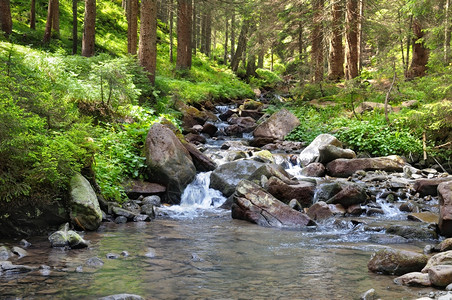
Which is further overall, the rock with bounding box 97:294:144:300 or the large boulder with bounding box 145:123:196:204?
the large boulder with bounding box 145:123:196:204

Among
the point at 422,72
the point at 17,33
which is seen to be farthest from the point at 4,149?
the point at 422,72

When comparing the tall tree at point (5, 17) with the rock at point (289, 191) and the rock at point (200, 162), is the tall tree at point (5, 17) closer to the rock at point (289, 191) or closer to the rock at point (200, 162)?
the rock at point (200, 162)

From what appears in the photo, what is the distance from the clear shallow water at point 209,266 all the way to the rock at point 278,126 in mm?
9998

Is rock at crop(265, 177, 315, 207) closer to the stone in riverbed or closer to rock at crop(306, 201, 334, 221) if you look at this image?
rock at crop(306, 201, 334, 221)

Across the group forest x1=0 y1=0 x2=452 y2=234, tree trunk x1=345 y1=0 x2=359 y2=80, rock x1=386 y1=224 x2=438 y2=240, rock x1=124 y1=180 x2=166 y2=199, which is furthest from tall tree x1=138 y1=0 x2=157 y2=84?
rock x1=386 y1=224 x2=438 y2=240

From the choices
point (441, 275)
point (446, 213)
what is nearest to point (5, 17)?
point (446, 213)

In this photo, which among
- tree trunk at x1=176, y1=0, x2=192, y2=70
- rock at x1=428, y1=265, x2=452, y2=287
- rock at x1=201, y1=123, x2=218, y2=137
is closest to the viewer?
rock at x1=428, y1=265, x2=452, y2=287

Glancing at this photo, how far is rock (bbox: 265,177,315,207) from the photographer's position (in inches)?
398

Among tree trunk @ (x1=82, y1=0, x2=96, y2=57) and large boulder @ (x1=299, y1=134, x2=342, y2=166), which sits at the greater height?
tree trunk @ (x1=82, y1=0, x2=96, y2=57)

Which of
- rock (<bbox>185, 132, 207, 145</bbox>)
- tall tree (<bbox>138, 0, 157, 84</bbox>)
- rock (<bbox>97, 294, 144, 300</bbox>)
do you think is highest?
tall tree (<bbox>138, 0, 157, 84</bbox>)

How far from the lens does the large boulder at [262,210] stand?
8586mm

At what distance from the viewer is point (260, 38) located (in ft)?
90.1

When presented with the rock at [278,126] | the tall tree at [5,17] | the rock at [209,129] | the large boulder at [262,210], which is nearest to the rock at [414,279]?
the large boulder at [262,210]

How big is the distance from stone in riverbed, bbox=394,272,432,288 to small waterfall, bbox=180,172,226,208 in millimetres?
5935
